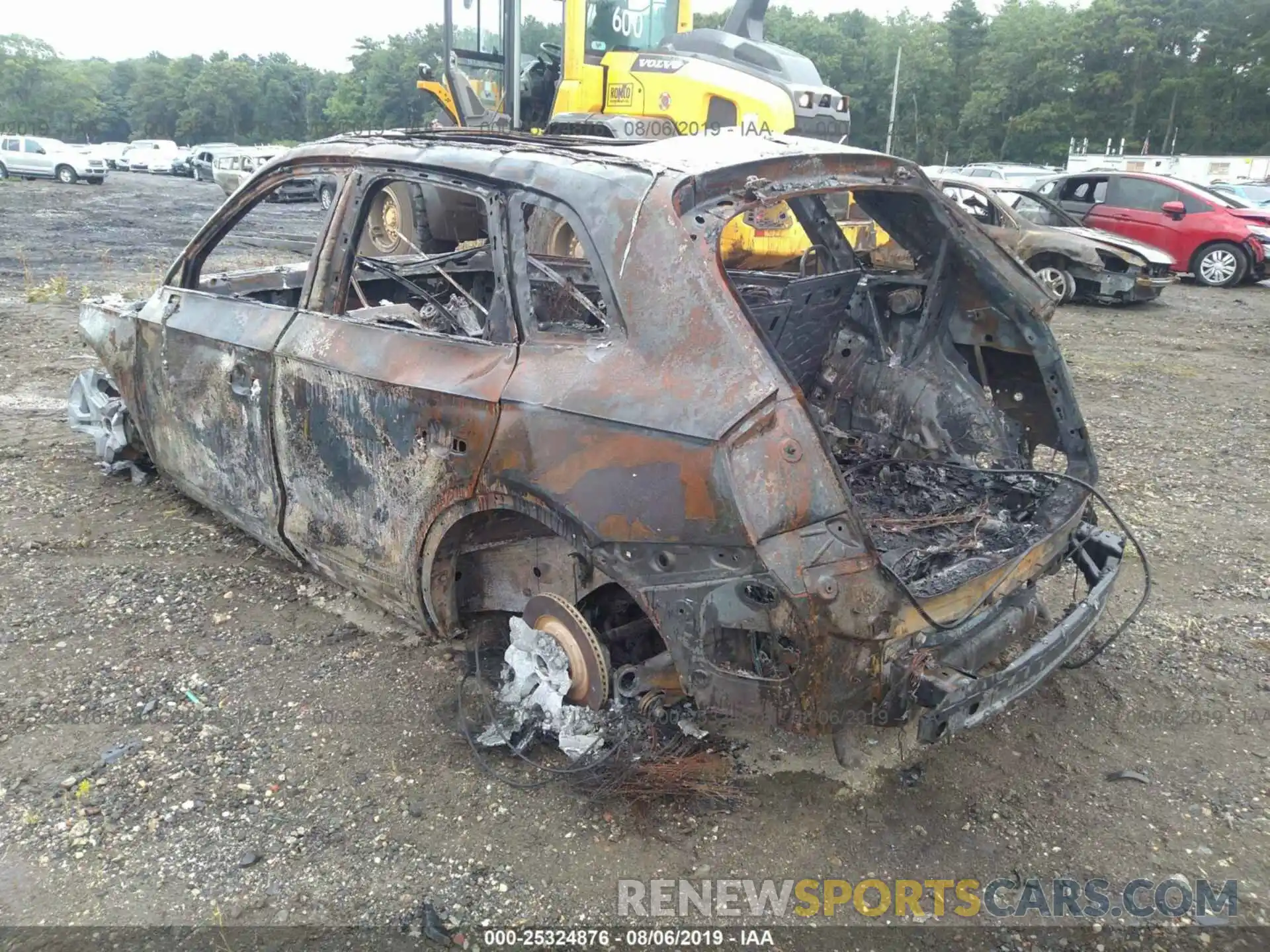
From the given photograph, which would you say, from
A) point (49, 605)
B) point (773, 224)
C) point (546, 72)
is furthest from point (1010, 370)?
point (546, 72)

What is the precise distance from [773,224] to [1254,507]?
4636mm

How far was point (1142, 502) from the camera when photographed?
502cm

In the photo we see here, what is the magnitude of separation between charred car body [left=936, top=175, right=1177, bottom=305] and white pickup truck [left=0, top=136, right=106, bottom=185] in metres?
29.6

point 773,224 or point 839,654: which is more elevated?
point 773,224

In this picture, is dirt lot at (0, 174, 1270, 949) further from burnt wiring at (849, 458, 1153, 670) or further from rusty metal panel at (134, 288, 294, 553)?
rusty metal panel at (134, 288, 294, 553)

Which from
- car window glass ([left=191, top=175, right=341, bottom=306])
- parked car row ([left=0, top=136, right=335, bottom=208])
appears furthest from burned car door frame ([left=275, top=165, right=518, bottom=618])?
parked car row ([left=0, top=136, right=335, bottom=208])

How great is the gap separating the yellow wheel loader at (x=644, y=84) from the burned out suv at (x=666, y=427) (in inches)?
196

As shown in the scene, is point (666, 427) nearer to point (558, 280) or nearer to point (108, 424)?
point (558, 280)

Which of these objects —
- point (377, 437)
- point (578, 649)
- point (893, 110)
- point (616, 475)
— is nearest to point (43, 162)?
point (377, 437)

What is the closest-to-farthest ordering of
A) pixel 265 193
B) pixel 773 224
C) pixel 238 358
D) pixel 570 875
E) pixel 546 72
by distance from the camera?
pixel 570 875 → pixel 238 358 → pixel 265 193 → pixel 773 224 → pixel 546 72

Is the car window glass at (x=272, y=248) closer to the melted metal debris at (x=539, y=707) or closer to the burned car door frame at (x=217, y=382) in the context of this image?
the burned car door frame at (x=217, y=382)

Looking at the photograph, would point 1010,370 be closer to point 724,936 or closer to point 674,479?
point 674,479

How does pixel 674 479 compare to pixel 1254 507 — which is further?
pixel 1254 507

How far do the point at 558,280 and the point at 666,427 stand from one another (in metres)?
0.91
